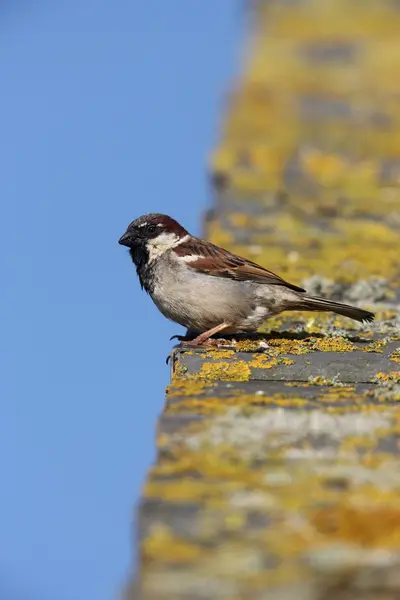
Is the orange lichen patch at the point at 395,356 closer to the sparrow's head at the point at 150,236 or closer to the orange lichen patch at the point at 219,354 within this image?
the orange lichen patch at the point at 219,354

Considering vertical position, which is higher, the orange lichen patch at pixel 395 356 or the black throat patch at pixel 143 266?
the black throat patch at pixel 143 266

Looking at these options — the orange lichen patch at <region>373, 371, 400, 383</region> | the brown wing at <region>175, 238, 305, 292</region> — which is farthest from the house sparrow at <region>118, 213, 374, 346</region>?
the orange lichen patch at <region>373, 371, 400, 383</region>

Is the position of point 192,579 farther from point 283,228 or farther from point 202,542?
point 283,228

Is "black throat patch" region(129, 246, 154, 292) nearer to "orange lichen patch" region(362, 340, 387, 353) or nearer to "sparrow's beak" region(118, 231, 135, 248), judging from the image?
"sparrow's beak" region(118, 231, 135, 248)

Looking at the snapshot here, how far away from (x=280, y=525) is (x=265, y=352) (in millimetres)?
1564

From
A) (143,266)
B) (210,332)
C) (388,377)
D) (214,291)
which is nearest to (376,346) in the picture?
(388,377)

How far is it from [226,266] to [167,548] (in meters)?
2.90

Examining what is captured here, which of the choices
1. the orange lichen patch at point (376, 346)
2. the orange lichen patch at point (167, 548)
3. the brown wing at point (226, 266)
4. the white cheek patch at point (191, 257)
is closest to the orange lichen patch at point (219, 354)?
the orange lichen patch at point (376, 346)

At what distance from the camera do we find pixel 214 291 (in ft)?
14.9

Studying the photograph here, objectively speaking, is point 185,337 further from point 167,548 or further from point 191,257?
point 167,548

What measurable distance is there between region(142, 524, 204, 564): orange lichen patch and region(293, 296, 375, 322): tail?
244 cm

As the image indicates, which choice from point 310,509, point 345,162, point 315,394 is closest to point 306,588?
point 310,509

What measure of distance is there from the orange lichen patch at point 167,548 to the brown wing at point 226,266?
266cm

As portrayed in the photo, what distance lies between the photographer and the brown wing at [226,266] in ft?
14.5
